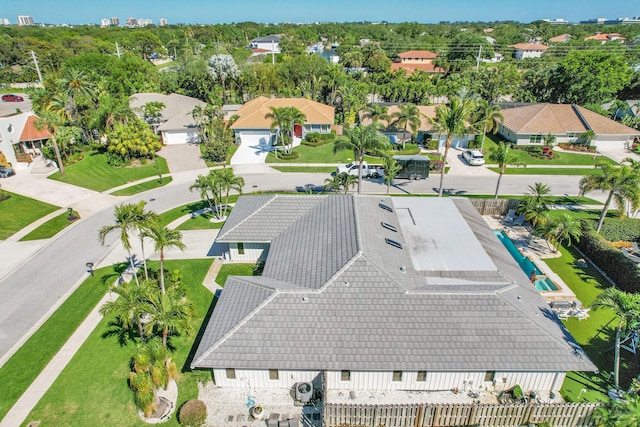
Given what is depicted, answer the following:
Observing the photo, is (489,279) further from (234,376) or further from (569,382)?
(234,376)

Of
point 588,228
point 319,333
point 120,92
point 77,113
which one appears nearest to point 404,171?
point 588,228

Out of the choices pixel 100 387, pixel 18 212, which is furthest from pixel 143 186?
pixel 100 387

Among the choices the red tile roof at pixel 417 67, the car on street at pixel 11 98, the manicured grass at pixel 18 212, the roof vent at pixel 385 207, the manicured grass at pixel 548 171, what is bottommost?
the manicured grass at pixel 18 212

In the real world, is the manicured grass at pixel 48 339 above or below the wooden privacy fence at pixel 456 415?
below

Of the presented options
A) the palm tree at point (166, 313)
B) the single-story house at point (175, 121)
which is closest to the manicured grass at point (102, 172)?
the single-story house at point (175, 121)

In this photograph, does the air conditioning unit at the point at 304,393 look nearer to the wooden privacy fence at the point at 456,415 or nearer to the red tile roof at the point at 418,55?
the wooden privacy fence at the point at 456,415

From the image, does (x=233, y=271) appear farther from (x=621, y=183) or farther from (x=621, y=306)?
(x=621, y=183)

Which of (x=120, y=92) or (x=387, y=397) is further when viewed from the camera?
(x=120, y=92)
